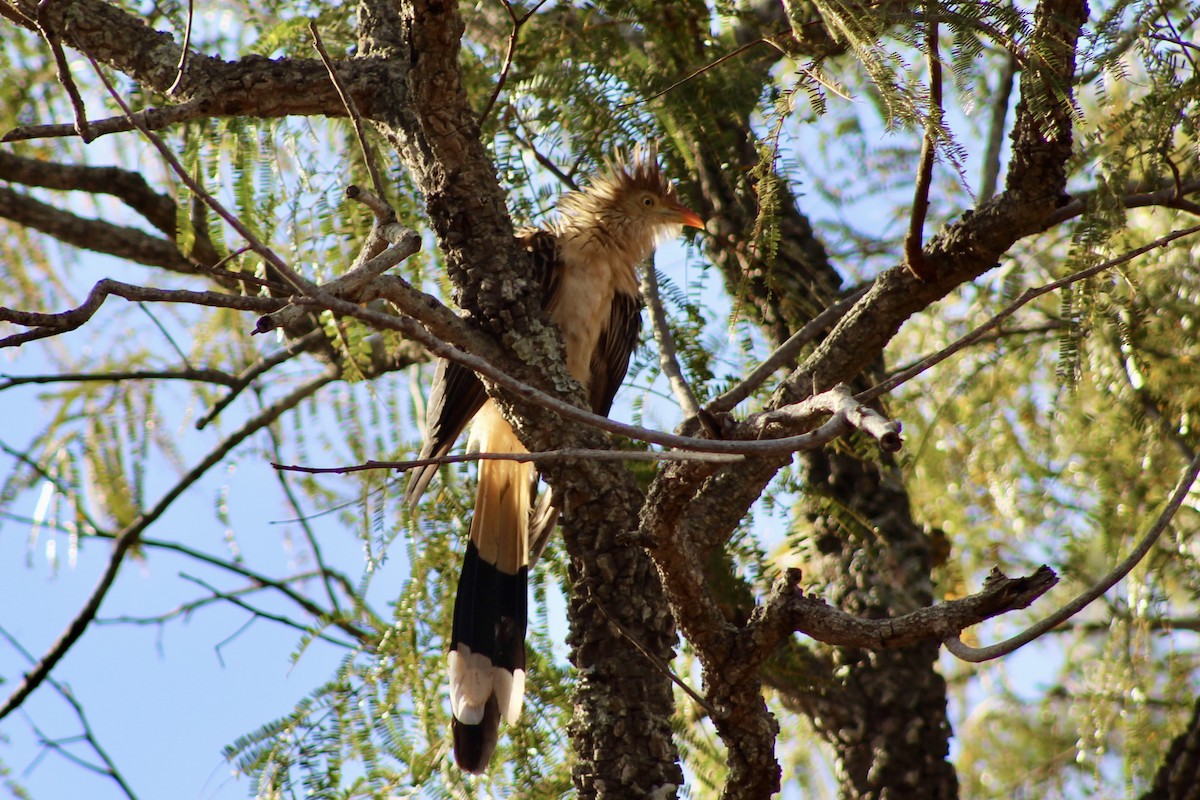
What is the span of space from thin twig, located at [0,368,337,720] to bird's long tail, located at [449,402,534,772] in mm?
855

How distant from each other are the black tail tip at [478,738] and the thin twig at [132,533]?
4.82 feet

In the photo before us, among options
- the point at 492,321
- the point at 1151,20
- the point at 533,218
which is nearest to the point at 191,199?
the point at 533,218

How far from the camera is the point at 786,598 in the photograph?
1.91m

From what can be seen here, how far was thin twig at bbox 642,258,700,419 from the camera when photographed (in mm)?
2558

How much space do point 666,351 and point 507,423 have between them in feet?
2.44

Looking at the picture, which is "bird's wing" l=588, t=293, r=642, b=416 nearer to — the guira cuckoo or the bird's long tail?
the guira cuckoo

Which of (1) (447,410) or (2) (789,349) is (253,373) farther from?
→ (2) (789,349)

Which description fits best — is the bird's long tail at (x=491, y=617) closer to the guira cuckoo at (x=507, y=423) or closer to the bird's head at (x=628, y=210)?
the guira cuckoo at (x=507, y=423)

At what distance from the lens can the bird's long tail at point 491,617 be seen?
107 inches

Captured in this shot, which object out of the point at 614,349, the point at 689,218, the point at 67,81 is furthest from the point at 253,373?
the point at 67,81

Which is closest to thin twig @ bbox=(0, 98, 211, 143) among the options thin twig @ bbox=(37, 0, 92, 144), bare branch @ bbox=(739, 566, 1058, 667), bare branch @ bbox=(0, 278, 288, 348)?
thin twig @ bbox=(37, 0, 92, 144)

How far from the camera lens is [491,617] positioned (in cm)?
292

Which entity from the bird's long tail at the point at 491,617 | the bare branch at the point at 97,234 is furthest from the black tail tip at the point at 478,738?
the bare branch at the point at 97,234

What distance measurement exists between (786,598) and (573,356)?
75.4 inches
